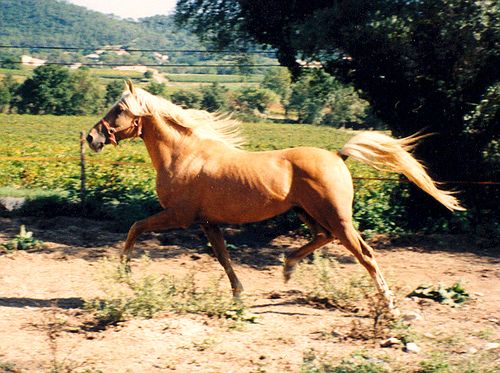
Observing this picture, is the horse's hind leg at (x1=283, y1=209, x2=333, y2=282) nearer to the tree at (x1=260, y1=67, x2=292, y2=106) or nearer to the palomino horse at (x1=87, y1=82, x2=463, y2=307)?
the palomino horse at (x1=87, y1=82, x2=463, y2=307)

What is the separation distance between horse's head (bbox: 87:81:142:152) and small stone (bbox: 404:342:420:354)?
12.5ft

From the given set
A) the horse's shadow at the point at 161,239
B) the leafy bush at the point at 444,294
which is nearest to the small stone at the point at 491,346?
Answer: the leafy bush at the point at 444,294

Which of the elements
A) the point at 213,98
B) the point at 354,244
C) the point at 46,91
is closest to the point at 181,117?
the point at 354,244

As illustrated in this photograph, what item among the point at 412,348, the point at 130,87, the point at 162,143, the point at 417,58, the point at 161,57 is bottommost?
the point at 412,348

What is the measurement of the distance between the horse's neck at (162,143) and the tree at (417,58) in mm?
3737

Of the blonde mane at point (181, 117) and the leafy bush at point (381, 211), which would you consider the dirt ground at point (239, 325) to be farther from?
the blonde mane at point (181, 117)

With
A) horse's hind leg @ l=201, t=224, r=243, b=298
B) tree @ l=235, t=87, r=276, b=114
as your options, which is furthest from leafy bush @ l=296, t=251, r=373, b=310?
tree @ l=235, t=87, r=276, b=114

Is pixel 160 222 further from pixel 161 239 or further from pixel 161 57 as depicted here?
pixel 161 57

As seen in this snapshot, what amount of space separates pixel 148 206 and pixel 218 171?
5.09 meters

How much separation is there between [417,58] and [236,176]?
4781mm

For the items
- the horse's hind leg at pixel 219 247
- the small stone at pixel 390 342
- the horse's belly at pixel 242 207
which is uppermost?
the horse's belly at pixel 242 207

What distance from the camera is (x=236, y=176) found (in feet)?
23.0

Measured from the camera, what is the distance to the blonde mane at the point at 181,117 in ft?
24.4

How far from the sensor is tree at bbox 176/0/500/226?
9.81 meters
